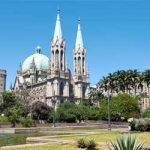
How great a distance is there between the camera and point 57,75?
145 m

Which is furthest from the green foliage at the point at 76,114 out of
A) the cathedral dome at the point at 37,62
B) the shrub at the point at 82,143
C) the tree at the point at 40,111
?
the shrub at the point at 82,143

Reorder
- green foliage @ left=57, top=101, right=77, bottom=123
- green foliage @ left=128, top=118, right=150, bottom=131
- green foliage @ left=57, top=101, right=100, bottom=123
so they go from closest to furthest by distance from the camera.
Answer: green foliage @ left=128, top=118, right=150, bottom=131 → green foliage @ left=57, top=101, right=77, bottom=123 → green foliage @ left=57, top=101, right=100, bottom=123

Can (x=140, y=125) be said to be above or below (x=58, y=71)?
below

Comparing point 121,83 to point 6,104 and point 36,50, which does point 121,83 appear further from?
point 36,50

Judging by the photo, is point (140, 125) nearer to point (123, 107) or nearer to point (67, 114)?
point (123, 107)

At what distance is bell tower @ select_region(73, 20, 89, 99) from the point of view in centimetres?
15275

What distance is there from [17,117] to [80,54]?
82.0 metres

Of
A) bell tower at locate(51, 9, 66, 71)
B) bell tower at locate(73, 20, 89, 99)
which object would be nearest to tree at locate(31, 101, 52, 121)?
bell tower at locate(51, 9, 66, 71)

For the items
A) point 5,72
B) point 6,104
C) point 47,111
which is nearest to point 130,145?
point 47,111

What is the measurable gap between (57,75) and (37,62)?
2285 centimetres

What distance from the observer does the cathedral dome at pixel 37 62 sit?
6491 inches

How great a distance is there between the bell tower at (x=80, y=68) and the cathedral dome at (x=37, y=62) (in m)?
15.8

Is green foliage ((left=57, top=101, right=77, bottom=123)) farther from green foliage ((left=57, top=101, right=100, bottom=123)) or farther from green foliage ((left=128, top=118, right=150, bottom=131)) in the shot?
green foliage ((left=128, top=118, right=150, bottom=131))

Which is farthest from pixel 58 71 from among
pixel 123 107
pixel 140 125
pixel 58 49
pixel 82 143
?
pixel 82 143
